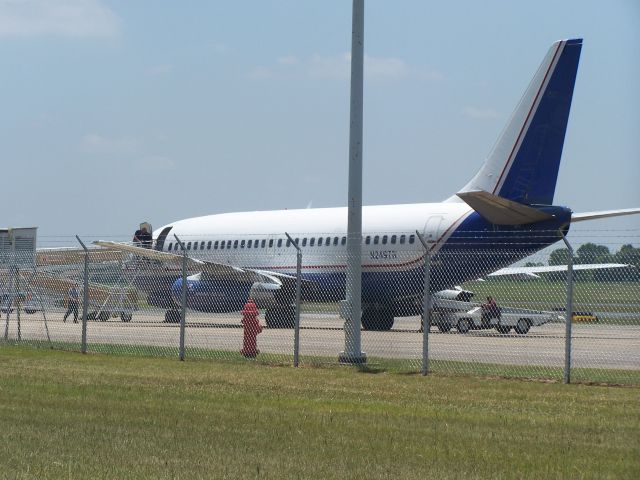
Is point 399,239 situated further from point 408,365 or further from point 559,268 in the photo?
point 408,365

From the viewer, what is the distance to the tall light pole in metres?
19.1

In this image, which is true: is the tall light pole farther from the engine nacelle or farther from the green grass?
the engine nacelle

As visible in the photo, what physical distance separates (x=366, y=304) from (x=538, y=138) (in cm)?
720

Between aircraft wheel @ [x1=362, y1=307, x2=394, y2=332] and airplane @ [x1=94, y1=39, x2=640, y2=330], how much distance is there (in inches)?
1.1

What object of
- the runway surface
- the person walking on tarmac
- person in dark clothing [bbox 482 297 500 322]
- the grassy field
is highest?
the person walking on tarmac

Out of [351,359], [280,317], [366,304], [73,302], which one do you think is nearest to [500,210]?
[366,304]

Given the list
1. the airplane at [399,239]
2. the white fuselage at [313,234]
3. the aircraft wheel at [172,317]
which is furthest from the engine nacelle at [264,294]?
the aircraft wheel at [172,317]

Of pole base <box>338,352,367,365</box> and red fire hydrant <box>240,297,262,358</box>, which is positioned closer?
pole base <box>338,352,367,365</box>

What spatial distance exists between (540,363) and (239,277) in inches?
693

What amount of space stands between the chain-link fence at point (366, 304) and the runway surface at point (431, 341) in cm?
5

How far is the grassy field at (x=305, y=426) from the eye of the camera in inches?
350

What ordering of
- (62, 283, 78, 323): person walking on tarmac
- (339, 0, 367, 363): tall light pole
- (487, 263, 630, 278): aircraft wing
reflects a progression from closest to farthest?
(487, 263, 630, 278): aircraft wing
(339, 0, 367, 363): tall light pole
(62, 283, 78, 323): person walking on tarmac

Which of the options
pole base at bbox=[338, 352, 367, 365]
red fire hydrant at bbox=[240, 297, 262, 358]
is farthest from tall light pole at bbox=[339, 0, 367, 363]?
red fire hydrant at bbox=[240, 297, 262, 358]

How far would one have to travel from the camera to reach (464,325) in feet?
85.6
